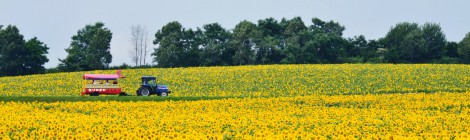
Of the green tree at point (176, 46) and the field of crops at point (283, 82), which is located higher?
the green tree at point (176, 46)

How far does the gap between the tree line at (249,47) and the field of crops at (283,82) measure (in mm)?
27678

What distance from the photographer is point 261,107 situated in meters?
30.8

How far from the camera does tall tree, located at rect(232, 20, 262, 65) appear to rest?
295 feet

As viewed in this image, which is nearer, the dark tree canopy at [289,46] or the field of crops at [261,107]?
the field of crops at [261,107]

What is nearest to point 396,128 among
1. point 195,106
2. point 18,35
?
point 195,106

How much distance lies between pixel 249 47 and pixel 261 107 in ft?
202

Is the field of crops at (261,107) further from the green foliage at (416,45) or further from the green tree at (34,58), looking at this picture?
the green foliage at (416,45)

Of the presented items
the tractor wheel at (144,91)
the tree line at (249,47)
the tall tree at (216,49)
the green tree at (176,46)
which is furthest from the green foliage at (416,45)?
the tractor wheel at (144,91)

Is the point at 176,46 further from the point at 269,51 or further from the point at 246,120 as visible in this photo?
the point at 246,120

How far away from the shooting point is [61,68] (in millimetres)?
87125

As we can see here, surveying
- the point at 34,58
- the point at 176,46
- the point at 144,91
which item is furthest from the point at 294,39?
the point at 144,91

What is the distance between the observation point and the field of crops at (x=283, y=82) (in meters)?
45.2

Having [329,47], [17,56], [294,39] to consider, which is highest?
[294,39]

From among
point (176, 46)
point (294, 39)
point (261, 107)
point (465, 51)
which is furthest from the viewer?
point (465, 51)
